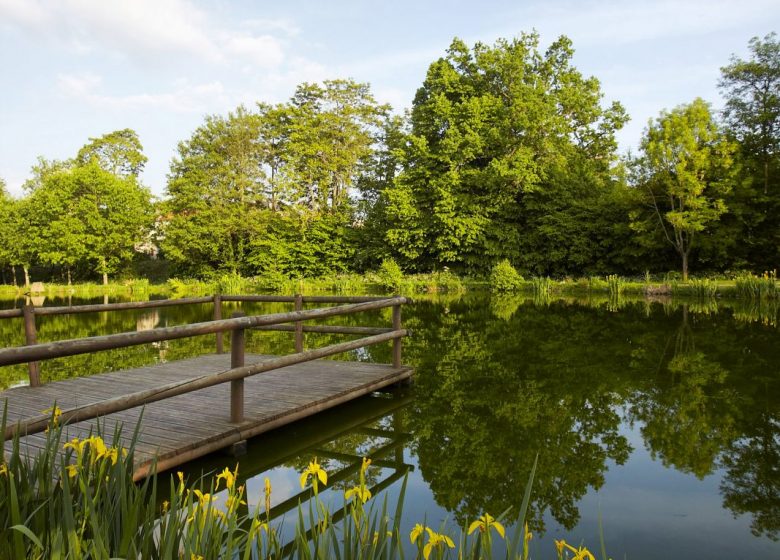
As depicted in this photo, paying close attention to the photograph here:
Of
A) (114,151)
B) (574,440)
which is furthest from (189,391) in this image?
(114,151)

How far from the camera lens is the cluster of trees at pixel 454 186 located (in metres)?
24.5

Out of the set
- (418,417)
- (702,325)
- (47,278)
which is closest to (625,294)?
(702,325)

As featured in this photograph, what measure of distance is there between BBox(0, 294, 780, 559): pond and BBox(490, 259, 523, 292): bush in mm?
16027

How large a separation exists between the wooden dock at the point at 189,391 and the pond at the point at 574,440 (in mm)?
311

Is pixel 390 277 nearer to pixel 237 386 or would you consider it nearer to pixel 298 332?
pixel 298 332

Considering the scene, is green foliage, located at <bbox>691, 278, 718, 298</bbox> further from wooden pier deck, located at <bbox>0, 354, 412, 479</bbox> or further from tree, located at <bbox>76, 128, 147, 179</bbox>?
tree, located at <bbox>76, 128, 147, 179</bbox>

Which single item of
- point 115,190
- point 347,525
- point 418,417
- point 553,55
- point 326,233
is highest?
point 553,55

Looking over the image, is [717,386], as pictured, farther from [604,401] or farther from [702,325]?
[702,325]

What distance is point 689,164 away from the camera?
912 inches

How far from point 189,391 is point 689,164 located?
24.6m

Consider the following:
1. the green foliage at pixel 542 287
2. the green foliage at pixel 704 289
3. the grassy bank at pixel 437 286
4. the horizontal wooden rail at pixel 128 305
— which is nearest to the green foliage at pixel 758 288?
the grassy bank at pixel 437 286

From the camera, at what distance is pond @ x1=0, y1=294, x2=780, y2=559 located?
146 inches

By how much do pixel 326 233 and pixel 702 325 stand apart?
26241 millimetres

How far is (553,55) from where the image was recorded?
3125 centimetres
